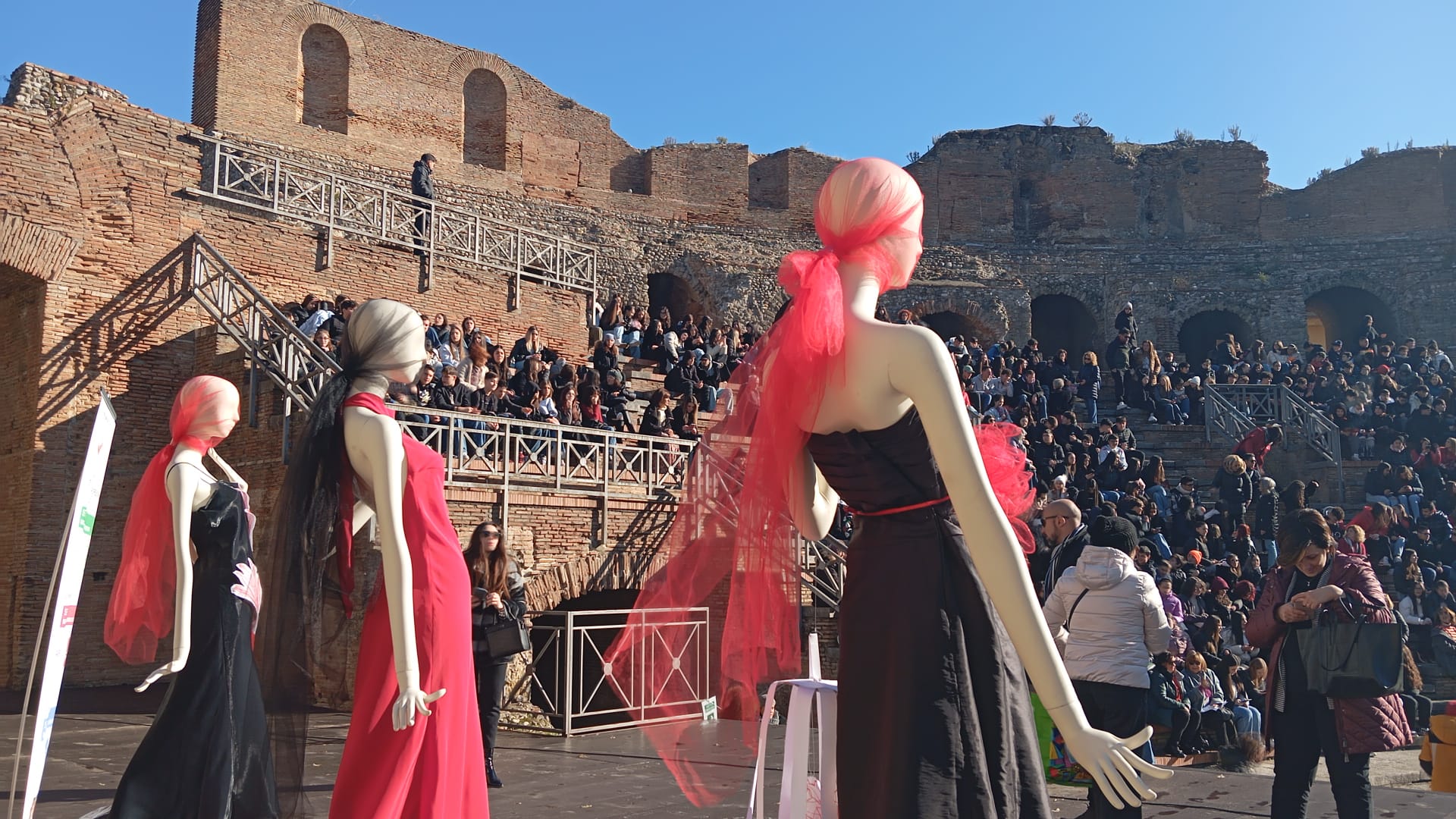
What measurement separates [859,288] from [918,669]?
0.75 m

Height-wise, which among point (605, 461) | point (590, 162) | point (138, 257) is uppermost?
point (590, 162)

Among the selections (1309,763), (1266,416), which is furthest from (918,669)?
(1266,416)

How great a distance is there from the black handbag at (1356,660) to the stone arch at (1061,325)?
82.7 feet

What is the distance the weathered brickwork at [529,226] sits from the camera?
12.5 m

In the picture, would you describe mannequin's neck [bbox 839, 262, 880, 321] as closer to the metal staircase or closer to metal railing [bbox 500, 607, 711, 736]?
metal railing [bbox 500, 607, 711, 736]

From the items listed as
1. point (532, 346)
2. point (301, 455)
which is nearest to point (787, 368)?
point (301, 455)

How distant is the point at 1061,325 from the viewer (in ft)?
96.4

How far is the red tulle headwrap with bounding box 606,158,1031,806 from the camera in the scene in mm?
2211

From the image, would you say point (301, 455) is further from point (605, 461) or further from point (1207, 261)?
point (1207, 261)

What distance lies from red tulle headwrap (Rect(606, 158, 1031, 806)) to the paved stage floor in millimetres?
1354

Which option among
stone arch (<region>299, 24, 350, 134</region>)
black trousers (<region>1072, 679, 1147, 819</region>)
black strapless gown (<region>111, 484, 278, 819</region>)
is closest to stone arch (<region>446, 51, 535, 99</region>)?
stone arch (<region>299, 24, 350, 134</region>)

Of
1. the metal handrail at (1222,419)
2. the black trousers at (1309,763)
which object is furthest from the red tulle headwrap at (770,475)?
the metal handrail at (1222,419)

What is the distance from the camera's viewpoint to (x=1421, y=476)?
51.9ft

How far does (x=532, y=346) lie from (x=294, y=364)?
14.3 feet
